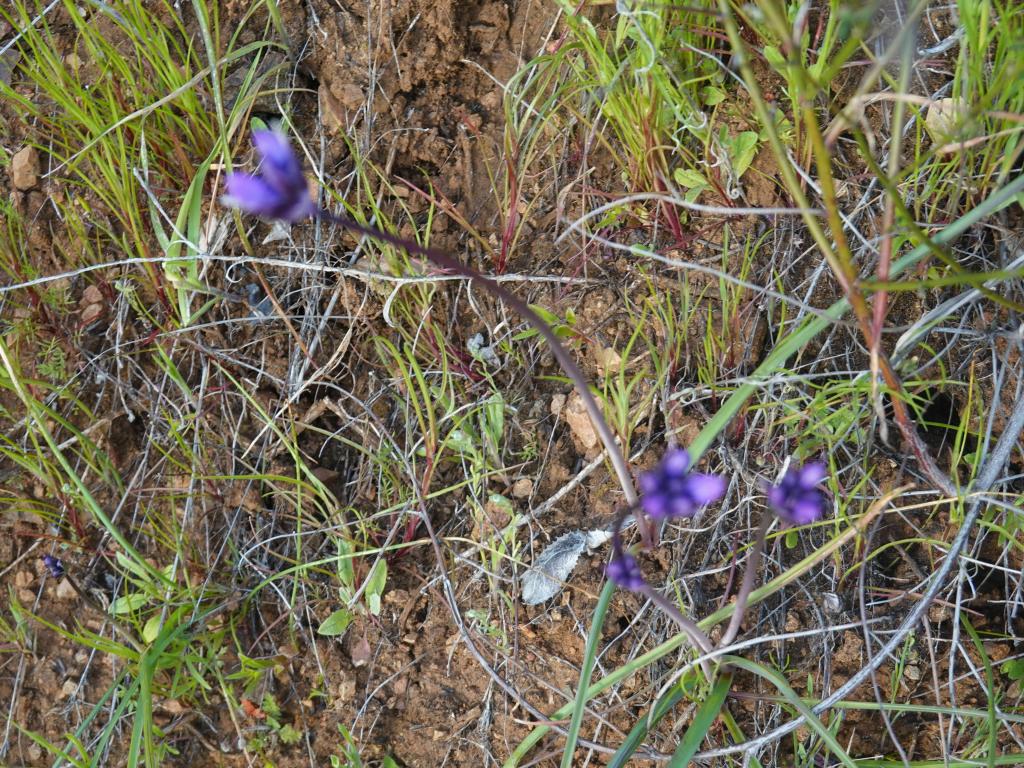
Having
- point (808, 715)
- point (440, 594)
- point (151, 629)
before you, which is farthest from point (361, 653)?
point (808, 715)

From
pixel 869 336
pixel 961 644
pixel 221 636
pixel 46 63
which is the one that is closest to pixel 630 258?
pixel 869 336

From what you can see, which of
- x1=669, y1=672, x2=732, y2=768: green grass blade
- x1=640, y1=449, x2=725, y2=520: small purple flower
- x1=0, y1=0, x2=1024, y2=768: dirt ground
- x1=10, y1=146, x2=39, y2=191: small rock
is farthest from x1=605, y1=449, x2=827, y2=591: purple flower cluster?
x1=10, y1=146, x2=39, y2=191: small rock

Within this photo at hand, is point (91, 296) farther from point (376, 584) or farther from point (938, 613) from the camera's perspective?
point (938, 613)

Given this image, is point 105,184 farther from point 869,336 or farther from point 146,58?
point 869,336

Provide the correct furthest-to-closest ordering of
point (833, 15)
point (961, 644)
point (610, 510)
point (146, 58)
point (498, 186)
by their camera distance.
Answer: point (146, 58), point (498, 186), point (610, 510), point (961, 644), point (833, 15)

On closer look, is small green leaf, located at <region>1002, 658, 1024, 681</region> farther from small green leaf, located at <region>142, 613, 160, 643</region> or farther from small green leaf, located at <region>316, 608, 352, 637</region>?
small green leaf, located at <region>142, 613, 160, 643</region>
